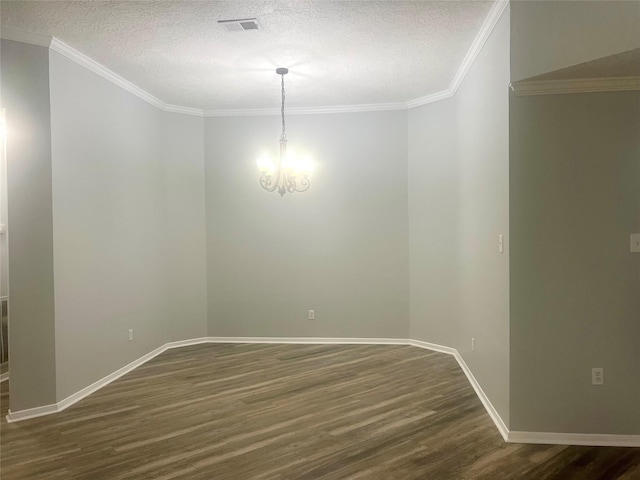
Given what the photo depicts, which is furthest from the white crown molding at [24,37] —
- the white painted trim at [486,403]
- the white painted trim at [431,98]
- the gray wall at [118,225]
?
the white painted trim at [486,403]

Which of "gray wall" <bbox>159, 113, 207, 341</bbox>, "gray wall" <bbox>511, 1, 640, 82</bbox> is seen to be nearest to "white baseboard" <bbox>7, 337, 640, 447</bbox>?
"gray wall" <bbox>159, 113, 207, 341</bbox>

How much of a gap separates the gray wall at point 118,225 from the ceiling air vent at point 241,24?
1.43 meters

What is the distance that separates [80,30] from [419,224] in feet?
12.6

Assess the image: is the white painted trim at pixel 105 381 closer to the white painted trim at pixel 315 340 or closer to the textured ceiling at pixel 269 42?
the white painted trim at pixel 315 340

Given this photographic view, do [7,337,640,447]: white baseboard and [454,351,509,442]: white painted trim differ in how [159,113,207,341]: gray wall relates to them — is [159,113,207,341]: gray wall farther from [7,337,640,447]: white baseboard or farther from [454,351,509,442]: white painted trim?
[454,351,509,442]: white painted trim

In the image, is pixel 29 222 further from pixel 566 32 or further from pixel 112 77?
pixel 566 32

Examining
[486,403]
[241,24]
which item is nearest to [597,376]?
[486,403]

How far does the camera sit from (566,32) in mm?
2633

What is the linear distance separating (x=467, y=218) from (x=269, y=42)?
234 cm

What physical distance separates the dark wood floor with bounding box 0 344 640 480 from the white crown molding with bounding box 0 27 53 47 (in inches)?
112

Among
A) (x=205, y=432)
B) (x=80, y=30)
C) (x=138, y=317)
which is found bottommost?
(x=205, y=432)

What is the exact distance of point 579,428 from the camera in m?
2.94

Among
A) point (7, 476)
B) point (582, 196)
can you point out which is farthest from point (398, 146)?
point (7, 476)

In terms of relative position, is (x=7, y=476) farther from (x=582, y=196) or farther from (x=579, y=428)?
(x=582, y=196)
